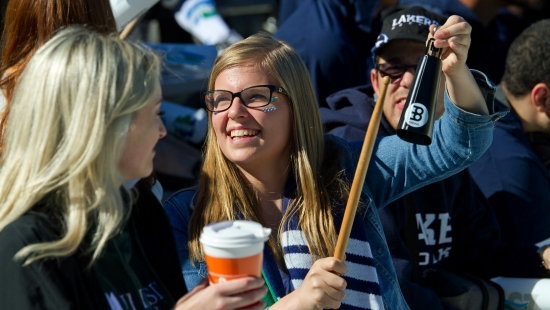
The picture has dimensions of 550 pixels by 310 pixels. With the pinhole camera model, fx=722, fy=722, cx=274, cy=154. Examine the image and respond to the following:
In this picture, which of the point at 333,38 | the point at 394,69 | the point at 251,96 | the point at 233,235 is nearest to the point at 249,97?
the point at 251,96

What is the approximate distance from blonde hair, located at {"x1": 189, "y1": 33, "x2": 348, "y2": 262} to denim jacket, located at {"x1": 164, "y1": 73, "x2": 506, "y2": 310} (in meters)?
0.06

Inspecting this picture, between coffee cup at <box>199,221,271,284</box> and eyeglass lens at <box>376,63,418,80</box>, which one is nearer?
coffee cup at <box>199,221,271,284</box>

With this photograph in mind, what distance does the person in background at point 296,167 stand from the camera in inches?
79.0

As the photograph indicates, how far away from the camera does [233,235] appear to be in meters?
1.38

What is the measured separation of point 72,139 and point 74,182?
8 cm

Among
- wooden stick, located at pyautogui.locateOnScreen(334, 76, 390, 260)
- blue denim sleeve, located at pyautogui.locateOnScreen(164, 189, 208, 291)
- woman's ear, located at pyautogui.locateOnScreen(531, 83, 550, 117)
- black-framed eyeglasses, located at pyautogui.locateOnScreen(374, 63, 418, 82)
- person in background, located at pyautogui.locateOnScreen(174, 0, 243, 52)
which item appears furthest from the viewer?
person in background, located at pyautogui.locateOnScreen(174, 0, 243, 52)

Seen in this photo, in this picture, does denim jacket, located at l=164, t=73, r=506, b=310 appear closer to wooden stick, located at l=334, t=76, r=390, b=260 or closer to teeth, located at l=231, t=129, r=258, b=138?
teeth, located at l=231, t=129, r=258, b=138

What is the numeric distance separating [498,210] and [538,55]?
0.80 m

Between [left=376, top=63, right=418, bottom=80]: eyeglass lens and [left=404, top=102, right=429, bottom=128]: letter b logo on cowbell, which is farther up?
[left=404, top=102, right=429, bottom=128]: letter b logo on cowbell

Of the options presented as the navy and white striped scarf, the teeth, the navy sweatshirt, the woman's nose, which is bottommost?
the navy sweatshirt

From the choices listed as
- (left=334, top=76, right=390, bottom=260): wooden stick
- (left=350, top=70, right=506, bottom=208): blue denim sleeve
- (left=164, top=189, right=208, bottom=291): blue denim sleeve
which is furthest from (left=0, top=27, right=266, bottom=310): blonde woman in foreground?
(left=350, top=70, right=506, bottom=208): blue denim sleeve

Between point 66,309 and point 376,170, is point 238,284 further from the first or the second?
point 376,170

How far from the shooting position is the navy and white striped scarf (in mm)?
1989

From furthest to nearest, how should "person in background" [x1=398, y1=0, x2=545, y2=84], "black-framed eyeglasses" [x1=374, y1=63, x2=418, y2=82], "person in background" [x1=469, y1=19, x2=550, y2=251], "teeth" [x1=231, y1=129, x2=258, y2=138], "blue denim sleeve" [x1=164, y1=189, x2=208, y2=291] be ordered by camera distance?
"person in background" [x1=398, y1=0, x2=545, y2=84] → "person in background" [x1=469, y1=19, x2=550, y2=251] → "black-framed eyeglasses" [x1=374, y1=63, x2=418, y2=82] → "teeth" [x1=231, y1=129, x2=258, y2=138] → "blue denim sleeve" [x1=164, y1=189, x2=208, y2=291]
